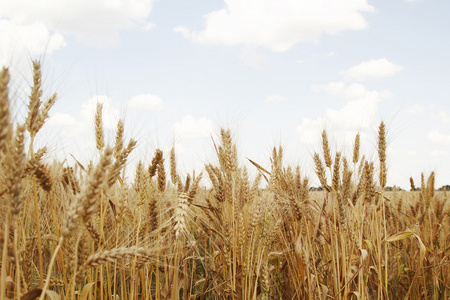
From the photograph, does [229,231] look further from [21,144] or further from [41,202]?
[41,202]

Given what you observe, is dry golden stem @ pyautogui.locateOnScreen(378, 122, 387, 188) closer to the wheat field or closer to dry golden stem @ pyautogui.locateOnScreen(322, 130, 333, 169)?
the wheat field

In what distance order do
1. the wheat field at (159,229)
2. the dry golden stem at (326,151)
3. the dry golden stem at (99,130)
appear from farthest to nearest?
the dry golden stem at (326,151) → the dry golden stem at (99,130) → the wheat field at (159,229)

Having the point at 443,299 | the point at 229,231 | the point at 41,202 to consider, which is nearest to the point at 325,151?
the point at 229,231

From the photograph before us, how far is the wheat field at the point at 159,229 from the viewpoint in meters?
1.28

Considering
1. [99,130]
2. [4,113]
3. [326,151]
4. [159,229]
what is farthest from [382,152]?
[4,113]

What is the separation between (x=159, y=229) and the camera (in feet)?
6.57

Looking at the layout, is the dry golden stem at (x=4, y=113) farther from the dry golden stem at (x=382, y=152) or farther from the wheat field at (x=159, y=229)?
the dry golden stem at (x=382, y=152)

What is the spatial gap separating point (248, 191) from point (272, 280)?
2.97ft

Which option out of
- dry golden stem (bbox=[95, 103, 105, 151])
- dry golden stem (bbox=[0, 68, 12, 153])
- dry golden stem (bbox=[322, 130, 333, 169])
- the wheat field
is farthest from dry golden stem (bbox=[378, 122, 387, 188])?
dry golden stem (bbox=[0, 68, 12, 153])

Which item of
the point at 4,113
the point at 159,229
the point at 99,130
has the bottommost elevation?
the point at 159,229

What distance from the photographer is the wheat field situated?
128 centimetres

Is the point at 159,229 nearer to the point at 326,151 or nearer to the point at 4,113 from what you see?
→ the point at 4,113

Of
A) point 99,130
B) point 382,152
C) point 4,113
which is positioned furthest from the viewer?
point 382,152

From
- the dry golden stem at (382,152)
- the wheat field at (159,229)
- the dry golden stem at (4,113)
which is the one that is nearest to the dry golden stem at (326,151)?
the wheat field at (159,229)
